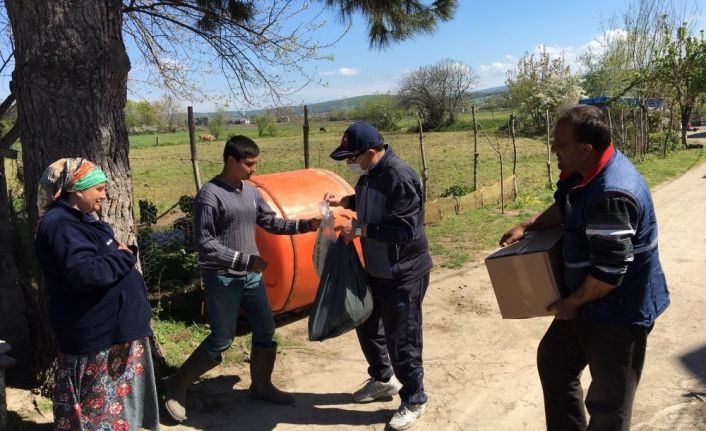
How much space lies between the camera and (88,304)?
2541mm

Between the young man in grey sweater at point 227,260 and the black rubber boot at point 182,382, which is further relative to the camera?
the black rubber boot at point 182,382

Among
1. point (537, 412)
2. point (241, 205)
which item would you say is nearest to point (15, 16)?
point (241, 205)

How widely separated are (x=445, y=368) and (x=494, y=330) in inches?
32.7

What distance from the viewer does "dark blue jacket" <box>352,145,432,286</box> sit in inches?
120

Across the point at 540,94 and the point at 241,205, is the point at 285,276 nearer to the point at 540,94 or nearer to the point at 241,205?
the point at 241,205

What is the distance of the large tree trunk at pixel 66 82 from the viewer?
3293mm

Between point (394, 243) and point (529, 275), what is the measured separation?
2.73 ft

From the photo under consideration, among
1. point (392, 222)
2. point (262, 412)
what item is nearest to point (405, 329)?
point (392, 222)

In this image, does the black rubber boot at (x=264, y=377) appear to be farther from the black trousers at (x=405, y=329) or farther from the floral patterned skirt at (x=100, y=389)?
the floral patterned skirt at (x=100, y=389)

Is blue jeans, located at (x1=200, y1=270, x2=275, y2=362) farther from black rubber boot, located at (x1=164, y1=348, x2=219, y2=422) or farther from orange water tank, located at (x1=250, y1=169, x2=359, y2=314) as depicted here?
orange water tank, located at (x1=250, y1=169, x2=359, y2=314)

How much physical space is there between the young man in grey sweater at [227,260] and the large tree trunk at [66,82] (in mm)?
784

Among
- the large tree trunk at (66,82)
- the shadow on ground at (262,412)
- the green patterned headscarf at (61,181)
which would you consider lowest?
the shadow on ground at (262,412)

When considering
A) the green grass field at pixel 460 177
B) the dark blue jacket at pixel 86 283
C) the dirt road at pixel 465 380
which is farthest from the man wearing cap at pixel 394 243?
the green grass field at pixel 460 177

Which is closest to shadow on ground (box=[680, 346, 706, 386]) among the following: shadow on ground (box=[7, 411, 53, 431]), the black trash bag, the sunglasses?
the black trash bag
